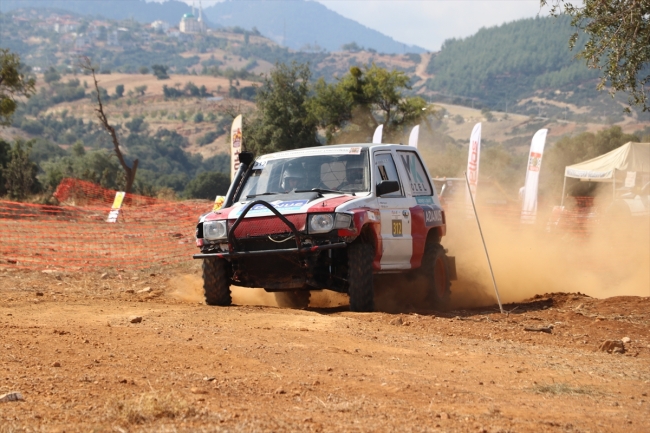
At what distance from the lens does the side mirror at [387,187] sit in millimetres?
10016

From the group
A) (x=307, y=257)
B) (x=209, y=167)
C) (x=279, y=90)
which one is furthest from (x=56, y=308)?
(x=209, y=167)

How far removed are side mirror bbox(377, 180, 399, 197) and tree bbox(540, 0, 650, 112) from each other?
3.90 metres

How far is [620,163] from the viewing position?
107ft

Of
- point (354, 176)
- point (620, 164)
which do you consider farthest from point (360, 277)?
point (620, 164)

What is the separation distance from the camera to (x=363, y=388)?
575cm

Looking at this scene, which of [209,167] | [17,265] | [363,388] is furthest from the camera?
[209,167]

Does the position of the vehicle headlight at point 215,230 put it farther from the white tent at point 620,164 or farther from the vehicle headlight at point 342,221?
the white tent at point 620,164

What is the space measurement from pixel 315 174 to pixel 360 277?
5.35ft

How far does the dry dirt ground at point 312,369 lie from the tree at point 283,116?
40686 millimetres

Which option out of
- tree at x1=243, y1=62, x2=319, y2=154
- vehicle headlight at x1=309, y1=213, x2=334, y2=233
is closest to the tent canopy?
tree at x1=243, y1=62, x2=319, y2=154

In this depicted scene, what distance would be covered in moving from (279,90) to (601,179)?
23.2 metres

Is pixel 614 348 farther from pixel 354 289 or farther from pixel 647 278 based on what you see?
pixel 647 278

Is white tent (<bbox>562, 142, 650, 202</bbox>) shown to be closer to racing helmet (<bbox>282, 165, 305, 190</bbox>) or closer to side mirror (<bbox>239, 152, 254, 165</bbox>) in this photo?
side mirror (<bbox>239, 152, 254, 165</bbox>)

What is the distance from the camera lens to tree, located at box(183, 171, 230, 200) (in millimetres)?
66438
